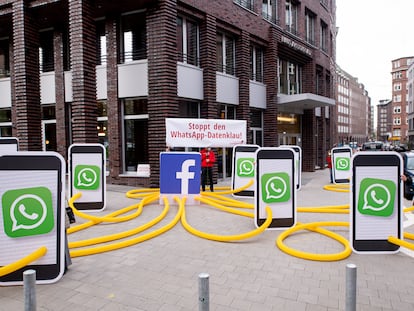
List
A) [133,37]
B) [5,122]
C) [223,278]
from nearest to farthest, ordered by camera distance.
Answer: [223,278]
[133,37]
[5,122]

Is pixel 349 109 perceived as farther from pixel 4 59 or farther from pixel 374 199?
pixel 374 199

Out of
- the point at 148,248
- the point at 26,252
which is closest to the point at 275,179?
the point at 148,248

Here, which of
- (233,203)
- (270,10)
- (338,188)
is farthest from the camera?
(270,10)

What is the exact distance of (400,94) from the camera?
101 m

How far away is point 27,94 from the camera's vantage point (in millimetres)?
13078

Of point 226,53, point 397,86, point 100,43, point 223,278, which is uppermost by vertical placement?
point 397,86

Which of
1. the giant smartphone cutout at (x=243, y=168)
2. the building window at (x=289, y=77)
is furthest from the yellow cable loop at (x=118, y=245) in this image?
the building window at (x=289, y=77)

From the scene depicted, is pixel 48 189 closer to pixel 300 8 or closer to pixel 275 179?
pixel 275 179

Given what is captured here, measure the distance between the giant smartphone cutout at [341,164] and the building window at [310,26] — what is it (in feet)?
36.2

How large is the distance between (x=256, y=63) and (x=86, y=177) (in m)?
12.1

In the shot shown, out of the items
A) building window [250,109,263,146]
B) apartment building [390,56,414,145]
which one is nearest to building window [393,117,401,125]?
apartment building [390,56,414,145]

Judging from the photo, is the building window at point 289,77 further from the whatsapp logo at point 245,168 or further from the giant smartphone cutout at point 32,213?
the giant smartphone cutout at point 32,213

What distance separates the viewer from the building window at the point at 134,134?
12.8 metres

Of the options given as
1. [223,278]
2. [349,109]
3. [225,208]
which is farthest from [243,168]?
[349,109]
